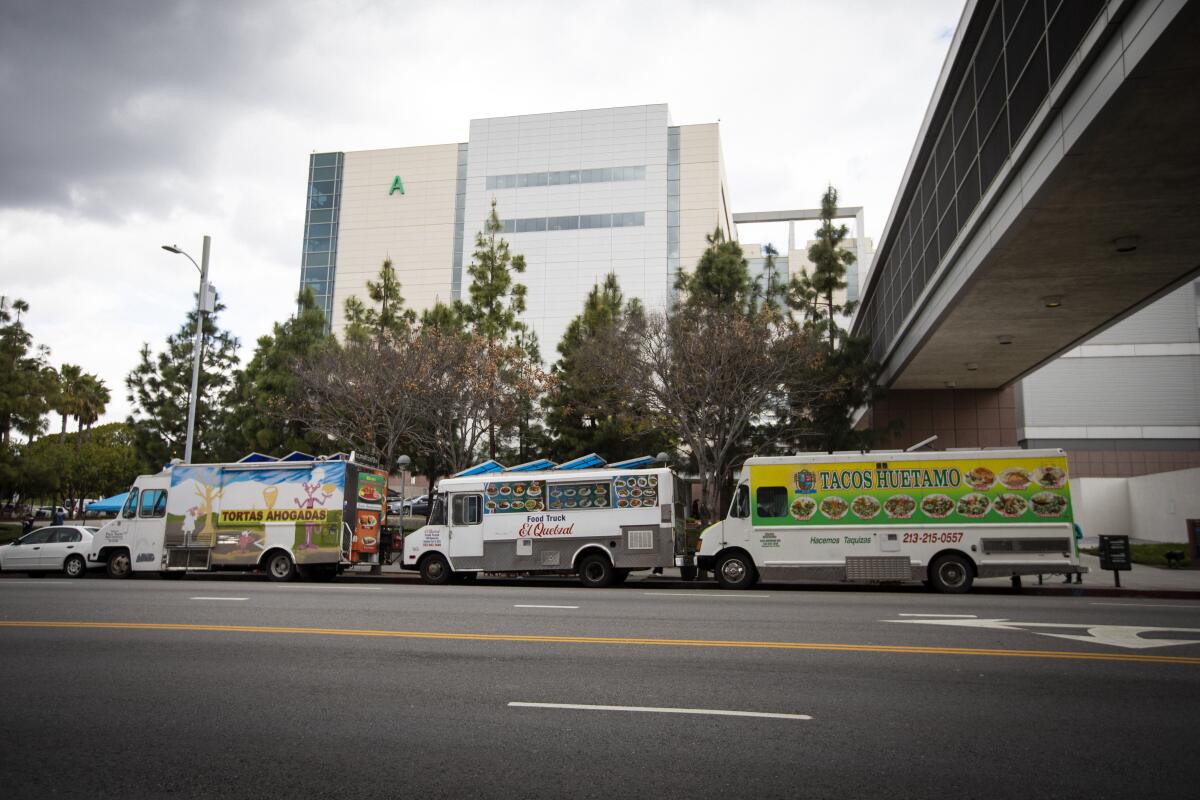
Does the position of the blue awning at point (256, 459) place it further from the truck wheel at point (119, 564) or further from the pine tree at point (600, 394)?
the pine tree at point (600, 394)

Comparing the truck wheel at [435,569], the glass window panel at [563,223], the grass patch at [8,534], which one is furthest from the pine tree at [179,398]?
the glass window panel at [563,223]

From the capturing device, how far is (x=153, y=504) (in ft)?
68.3

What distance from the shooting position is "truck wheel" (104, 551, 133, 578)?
69.1 feet

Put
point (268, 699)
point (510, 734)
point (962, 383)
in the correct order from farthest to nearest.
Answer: point (962, 383) < point (268, 699) < point (510, 734)

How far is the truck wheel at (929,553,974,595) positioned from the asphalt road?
4.31 meters

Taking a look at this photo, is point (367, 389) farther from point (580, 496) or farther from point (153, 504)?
point (580, 496)

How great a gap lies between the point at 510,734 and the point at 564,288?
64.6m

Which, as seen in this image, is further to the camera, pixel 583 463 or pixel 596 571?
pixel 583 463

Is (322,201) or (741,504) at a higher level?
(322,201)

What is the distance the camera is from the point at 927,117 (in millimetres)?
21641

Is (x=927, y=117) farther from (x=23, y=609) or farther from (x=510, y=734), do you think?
(x=23, y=609)

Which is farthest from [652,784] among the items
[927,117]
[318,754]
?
[927,117]

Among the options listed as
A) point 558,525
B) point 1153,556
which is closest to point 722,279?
point 558,525

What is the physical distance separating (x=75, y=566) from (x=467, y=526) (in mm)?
11351
